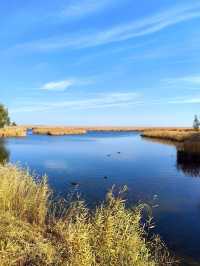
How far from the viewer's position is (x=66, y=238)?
11352 millimetres

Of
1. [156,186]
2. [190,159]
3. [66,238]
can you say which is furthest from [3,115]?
[66,238]

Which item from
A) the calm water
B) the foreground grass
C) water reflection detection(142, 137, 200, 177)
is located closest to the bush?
the calm water

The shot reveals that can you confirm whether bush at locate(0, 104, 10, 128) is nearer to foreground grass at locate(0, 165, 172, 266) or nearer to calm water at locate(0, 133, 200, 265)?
calm water at locate(0, 133, 200, 265)

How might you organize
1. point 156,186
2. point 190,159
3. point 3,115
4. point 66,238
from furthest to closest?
point 3,115 → point 190,159 → point 156,186 → point 66,238

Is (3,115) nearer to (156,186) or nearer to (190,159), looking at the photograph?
(190,159)

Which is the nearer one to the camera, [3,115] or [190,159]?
[190,159]

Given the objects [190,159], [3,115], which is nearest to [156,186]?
[190,159]

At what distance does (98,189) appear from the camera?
2417 centimetres

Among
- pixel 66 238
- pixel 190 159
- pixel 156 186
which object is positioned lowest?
pixel 156 186

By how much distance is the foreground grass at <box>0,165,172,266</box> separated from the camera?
9.30 meters

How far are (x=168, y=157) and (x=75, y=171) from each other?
1710cm

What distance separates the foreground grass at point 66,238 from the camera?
930 centimetres

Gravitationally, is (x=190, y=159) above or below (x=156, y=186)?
above

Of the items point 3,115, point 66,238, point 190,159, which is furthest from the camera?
point 3,115
